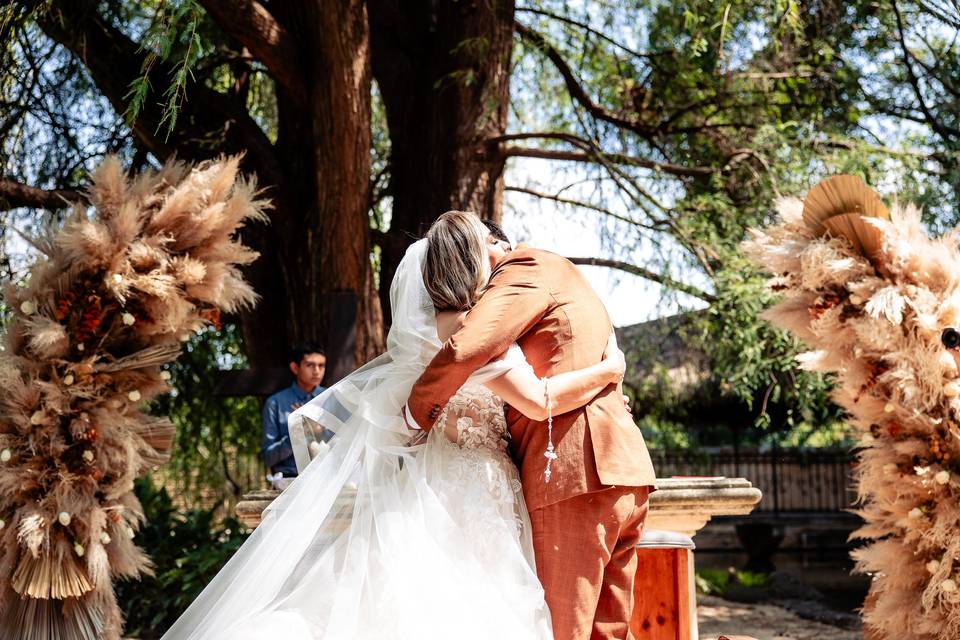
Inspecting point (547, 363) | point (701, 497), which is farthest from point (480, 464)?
point (701, 497)

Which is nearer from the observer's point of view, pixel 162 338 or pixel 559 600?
pixel 559 600

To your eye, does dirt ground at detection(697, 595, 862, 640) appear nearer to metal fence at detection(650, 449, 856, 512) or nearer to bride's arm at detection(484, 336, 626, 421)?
bride's arm at detection(484, 336, 626, 421)

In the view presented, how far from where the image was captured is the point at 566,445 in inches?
117

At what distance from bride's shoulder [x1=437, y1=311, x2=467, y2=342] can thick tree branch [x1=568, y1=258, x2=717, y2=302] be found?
4.21m

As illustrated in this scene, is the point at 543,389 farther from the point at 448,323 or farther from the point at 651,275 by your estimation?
the point at 651,275

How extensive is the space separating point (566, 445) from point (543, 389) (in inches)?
7.7

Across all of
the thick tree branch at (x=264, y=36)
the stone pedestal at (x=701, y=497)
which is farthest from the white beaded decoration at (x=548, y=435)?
the thick tree branch at (x=264, y=36)

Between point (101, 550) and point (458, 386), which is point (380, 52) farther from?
point (458, 386)

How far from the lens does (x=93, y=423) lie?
4.79m

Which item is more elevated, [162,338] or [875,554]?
[162,338]

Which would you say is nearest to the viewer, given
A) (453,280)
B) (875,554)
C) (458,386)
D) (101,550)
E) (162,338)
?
(458,386)

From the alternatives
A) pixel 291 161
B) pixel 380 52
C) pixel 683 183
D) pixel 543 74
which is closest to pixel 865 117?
pixel 683 183

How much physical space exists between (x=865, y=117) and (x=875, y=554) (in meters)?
5.83

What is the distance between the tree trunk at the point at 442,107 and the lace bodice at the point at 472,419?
166 inches
